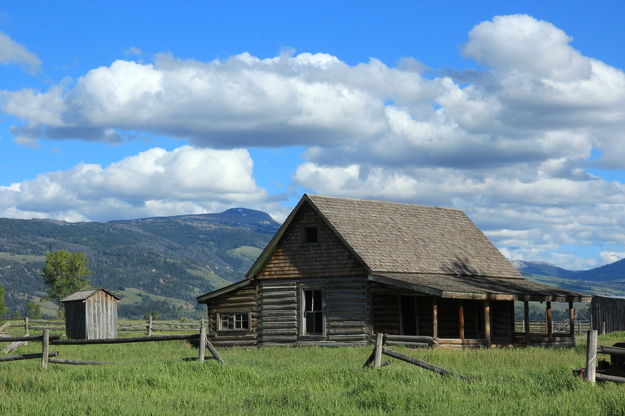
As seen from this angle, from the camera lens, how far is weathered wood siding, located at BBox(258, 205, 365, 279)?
3744 centimetres

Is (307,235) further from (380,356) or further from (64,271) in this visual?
(64,271)

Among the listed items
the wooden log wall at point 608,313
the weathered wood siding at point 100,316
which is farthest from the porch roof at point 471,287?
the weathered wood siding at point 100,316

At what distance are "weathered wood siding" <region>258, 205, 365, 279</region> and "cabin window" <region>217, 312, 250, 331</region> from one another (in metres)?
2.12

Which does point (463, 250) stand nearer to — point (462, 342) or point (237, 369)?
point (462, 342)

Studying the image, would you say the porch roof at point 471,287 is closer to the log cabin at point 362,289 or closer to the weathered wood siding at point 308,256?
the log cabin at point 362,289

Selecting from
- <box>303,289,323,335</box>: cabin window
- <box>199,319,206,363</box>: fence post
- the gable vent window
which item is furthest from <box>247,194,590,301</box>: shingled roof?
<box>199,319,206,363</box>: fence post

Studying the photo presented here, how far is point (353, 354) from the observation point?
3114 cm

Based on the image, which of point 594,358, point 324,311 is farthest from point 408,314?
point 594,358

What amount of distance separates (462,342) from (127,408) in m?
20.4

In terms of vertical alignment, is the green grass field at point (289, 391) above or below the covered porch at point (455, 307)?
below

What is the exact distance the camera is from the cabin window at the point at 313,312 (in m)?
38.4

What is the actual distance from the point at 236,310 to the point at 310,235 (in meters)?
4.95

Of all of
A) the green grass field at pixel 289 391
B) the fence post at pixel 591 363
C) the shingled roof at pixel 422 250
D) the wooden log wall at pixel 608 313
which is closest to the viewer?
the green grass field at pixel 289 391

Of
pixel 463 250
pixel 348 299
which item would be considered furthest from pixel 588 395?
pixel 463 250
